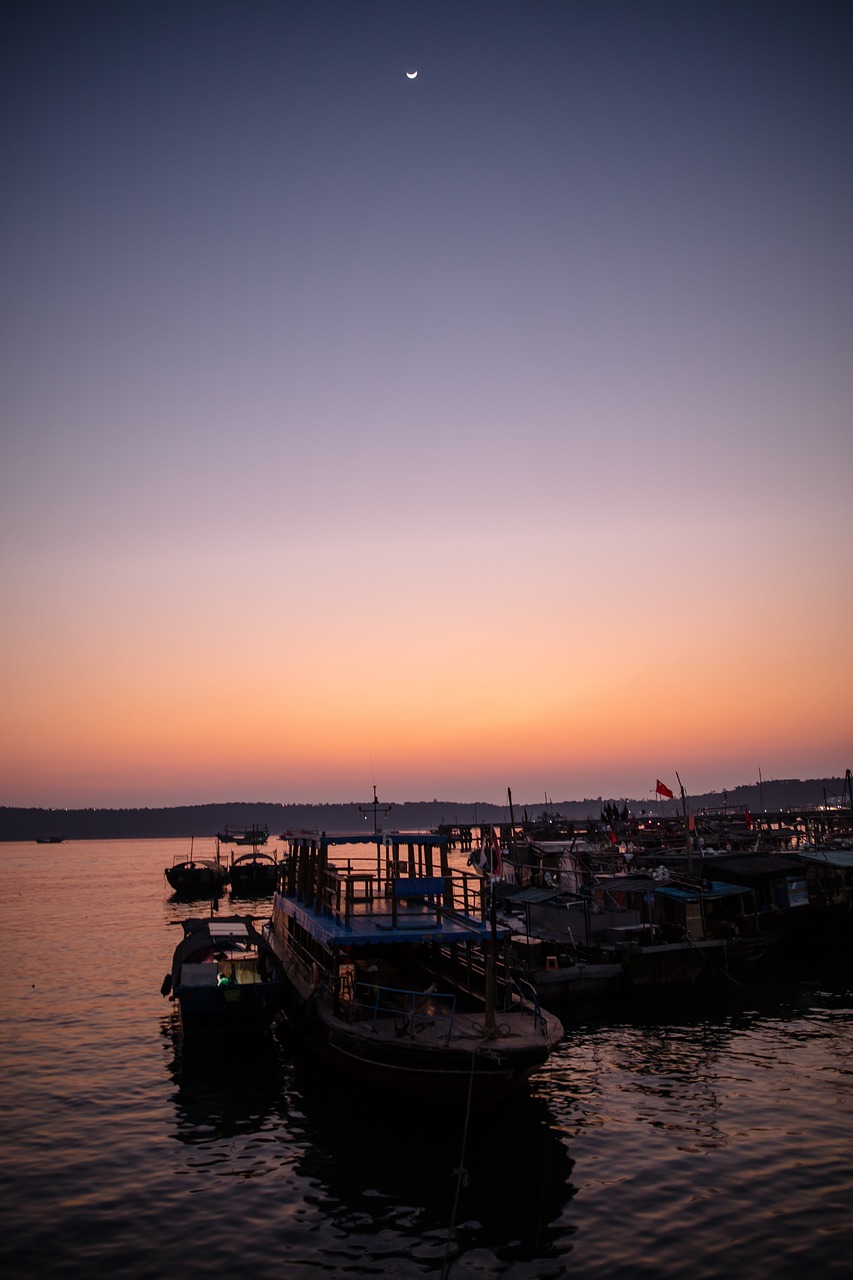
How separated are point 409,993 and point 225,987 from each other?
7546mm

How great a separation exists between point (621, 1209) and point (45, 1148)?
43.7 feet

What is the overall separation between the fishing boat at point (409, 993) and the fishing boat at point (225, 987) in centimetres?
106

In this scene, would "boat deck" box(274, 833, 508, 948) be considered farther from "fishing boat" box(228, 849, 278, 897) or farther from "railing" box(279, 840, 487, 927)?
"fishing boat" box(228, 849, 278, 897)

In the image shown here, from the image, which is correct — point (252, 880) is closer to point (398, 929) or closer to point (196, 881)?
point (196, 881)

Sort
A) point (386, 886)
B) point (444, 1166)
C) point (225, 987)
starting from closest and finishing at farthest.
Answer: point (444, 1166) < point (386, 886) < point (225, 987)

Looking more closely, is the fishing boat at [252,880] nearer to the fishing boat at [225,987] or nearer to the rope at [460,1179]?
the fishing boat at [225,987]

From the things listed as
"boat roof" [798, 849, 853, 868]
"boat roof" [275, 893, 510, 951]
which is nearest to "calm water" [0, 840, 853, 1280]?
"boat roof" [275, 893, 510, 951]

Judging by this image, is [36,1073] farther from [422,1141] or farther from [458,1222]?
[458,1222]

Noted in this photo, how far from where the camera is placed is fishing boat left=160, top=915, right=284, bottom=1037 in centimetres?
2466

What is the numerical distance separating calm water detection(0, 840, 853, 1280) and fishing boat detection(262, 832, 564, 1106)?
50.4 inches

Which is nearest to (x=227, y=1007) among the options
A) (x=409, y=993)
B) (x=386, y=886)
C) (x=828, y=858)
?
(x=386, y=886)

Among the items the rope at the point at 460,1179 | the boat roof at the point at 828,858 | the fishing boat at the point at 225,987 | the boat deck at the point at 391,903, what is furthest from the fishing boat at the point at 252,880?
the rope at the point at 460,1179

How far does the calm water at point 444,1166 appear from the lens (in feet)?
46.5

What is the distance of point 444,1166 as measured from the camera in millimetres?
17141
